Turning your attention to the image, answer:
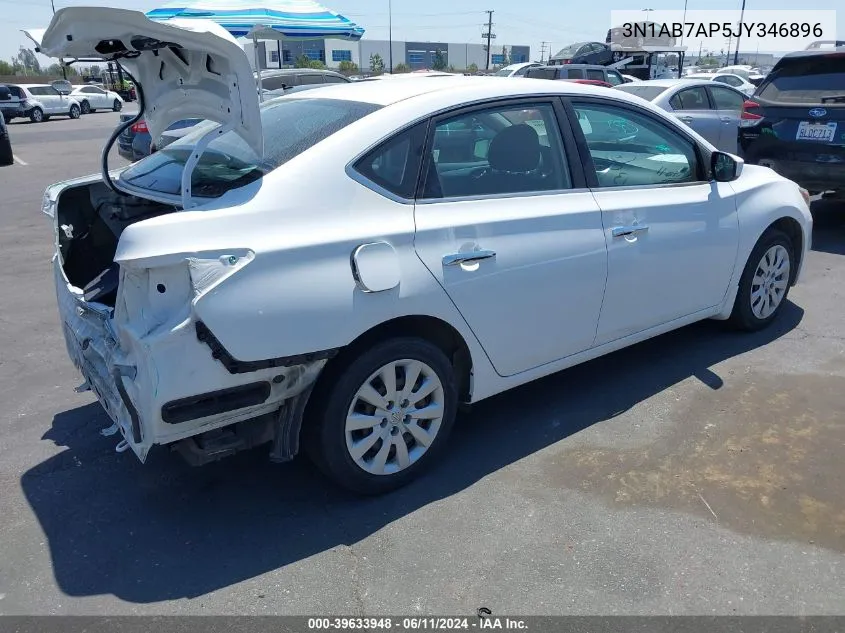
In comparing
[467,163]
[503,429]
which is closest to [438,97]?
[467,163]

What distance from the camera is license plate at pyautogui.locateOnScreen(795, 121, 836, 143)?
7006mm

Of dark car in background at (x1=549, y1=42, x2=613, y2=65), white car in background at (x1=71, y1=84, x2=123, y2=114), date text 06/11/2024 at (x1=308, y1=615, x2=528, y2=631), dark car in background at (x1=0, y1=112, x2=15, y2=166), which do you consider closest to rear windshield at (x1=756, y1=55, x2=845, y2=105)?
date text 06/11/2024 at (x1=308, y1=615, x2=528, y2=631)

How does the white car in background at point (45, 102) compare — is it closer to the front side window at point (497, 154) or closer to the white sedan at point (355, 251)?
the white sedan at point (355, 251)

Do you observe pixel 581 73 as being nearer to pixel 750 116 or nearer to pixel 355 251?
pixel 750 116

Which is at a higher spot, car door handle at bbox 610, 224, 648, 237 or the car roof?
the car roof

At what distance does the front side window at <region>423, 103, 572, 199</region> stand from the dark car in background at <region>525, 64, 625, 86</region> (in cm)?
1407

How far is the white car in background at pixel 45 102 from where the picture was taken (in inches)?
1177

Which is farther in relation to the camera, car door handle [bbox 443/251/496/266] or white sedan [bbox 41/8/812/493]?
car door handle [bbox 443/251/496/266]

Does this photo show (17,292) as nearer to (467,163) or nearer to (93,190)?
(93,190)

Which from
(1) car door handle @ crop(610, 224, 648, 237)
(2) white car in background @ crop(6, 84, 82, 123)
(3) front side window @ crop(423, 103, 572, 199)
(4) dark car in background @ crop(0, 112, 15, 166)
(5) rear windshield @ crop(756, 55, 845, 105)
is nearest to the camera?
(3) front side window @ crop(423, 103, 572, 199)

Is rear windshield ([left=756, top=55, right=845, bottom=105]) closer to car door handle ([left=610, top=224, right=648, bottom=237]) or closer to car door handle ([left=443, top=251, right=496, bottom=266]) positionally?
car door handle ([left=610, top=224, right=648, bottom=237])

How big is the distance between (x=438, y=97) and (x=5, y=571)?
2.67 metres

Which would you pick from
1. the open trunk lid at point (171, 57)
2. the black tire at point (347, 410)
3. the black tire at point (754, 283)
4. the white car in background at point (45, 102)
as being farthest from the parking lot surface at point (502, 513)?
the white car in background at point (45, 102)

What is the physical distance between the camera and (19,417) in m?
3.97
